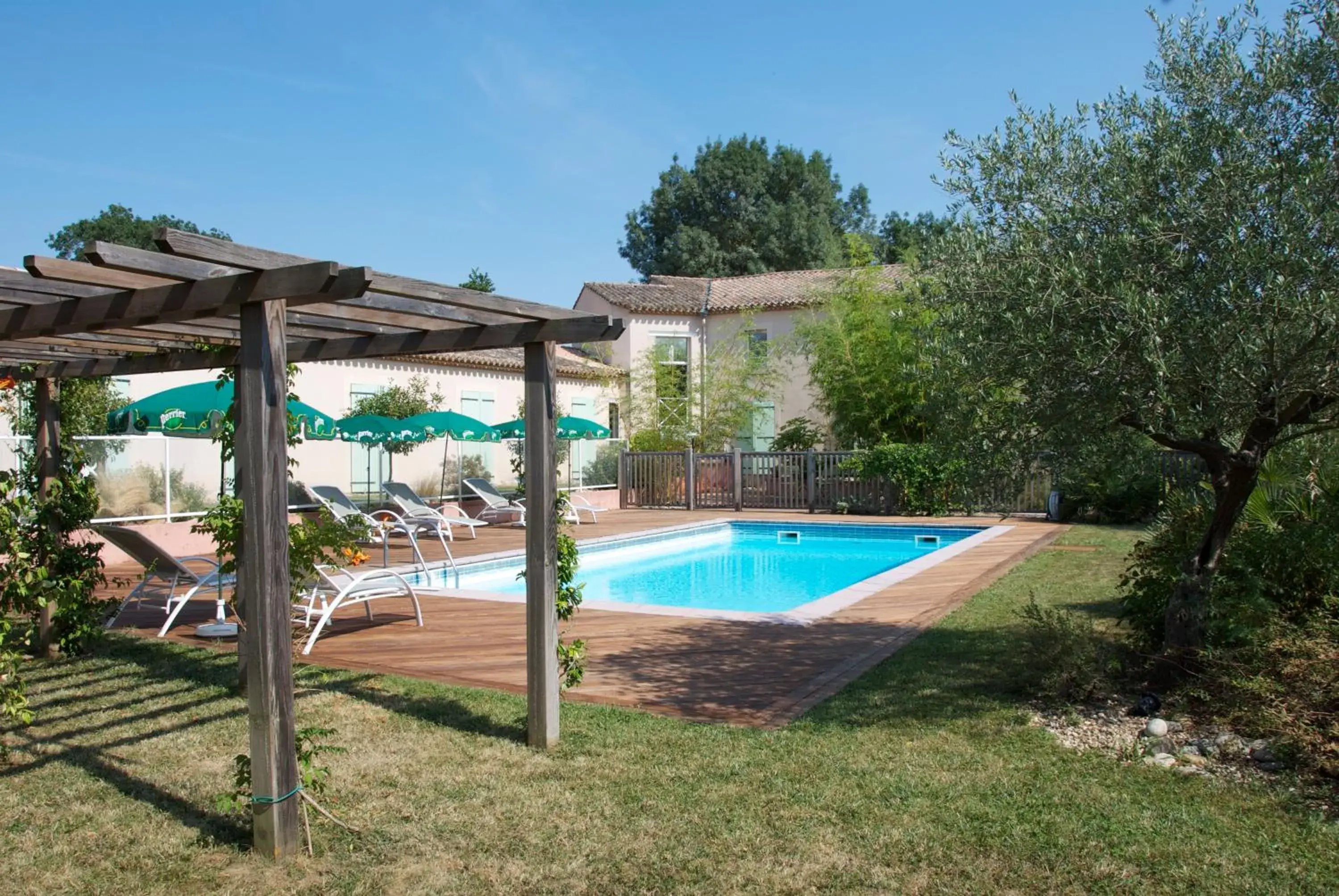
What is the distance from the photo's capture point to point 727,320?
27.7 metres

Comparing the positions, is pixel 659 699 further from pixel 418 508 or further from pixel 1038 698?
pixel 418 508

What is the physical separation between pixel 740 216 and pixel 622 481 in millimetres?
27498

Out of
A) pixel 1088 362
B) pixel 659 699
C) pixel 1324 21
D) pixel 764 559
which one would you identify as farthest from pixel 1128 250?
pixel 764 559

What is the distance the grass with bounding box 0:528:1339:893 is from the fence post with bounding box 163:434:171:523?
7853 mm

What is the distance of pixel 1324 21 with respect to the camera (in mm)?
4582

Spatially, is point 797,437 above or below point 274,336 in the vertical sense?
above

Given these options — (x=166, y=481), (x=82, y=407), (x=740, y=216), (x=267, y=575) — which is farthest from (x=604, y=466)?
(x=740, y=216)

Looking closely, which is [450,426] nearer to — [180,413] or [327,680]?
[180,413]

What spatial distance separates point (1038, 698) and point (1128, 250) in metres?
2.53

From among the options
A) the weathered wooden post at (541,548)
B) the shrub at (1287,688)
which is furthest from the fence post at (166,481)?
the shrub at (1287,688)

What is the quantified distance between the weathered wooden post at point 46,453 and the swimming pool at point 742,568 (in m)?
3.48

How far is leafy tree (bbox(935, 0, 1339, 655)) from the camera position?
4.41 m

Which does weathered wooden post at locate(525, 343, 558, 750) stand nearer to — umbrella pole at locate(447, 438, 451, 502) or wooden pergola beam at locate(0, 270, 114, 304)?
wooden pergola beam at locate(0, 270, 114, 304)

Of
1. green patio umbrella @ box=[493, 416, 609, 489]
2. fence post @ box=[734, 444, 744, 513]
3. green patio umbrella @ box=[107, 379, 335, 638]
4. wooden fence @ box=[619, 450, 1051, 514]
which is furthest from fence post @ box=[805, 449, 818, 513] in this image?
green patio umbrella @ box=[107, 379, 335, 638]
